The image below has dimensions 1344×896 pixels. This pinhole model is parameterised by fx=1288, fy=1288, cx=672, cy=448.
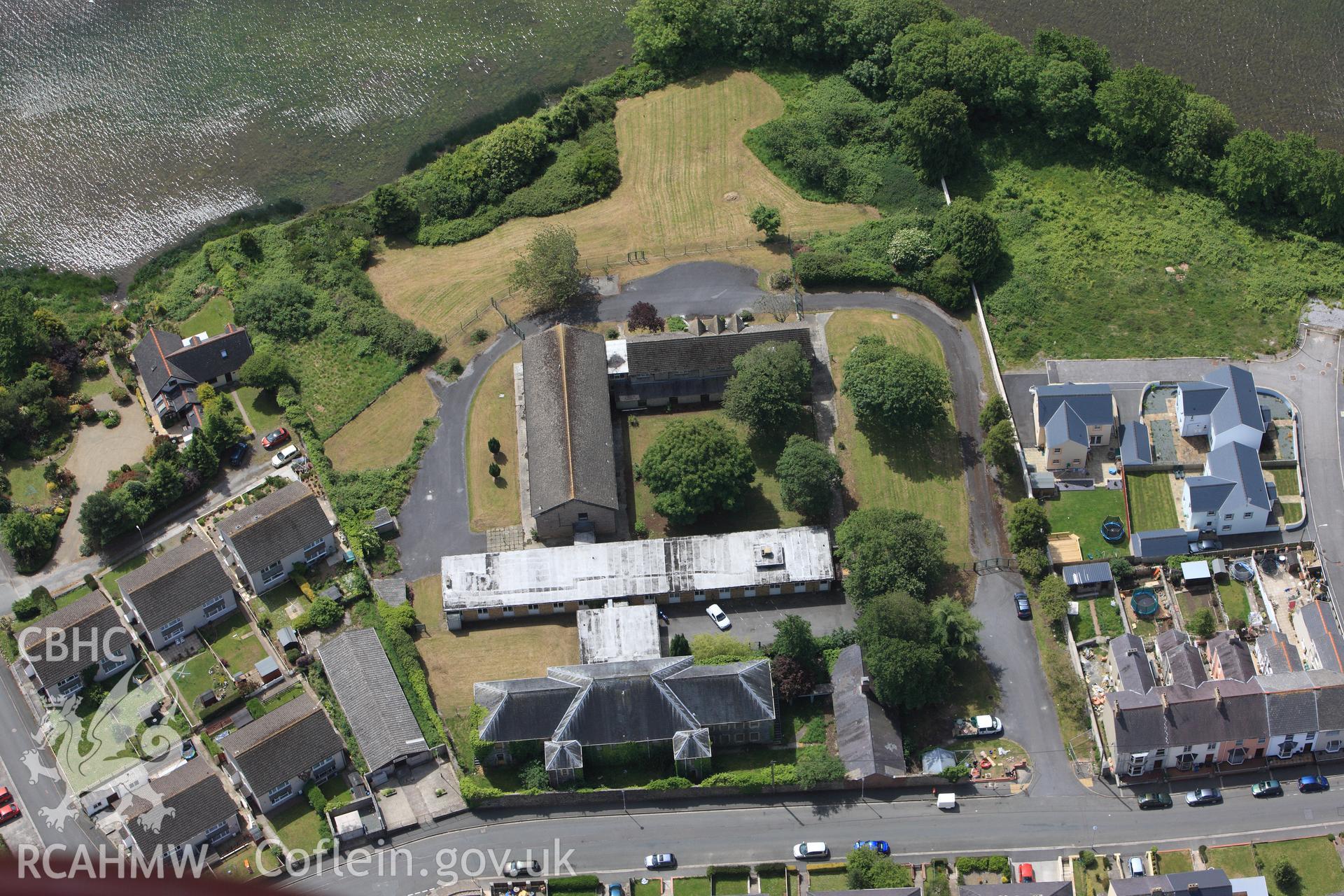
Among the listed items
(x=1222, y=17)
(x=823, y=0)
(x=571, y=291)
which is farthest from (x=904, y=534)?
(x=1222, y=17)

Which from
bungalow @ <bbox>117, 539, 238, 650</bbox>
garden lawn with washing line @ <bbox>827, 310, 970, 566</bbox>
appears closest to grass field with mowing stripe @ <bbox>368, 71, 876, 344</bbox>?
garden lawn with washing line @ <bbox>827, 310, 970, 566</bbox>

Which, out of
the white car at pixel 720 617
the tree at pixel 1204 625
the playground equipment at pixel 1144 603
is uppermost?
the white car at pixel 720 617

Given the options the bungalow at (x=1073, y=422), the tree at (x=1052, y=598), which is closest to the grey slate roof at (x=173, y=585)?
the tree at (x=1052, y=598)

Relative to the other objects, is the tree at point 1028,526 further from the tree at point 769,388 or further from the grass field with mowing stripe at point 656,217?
the grass field with mowing stripe at point 656,217

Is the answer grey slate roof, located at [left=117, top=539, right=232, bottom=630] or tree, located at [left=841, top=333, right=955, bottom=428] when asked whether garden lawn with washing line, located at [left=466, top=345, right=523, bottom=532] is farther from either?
tree, located at [left=841, top=333, right=955, bottom=428]

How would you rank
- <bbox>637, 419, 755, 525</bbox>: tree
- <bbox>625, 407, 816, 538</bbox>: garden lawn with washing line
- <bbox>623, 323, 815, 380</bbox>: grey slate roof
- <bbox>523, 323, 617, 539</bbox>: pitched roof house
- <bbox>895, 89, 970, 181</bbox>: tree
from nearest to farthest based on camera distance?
<bbox>637, 419, 755, 525</bbox>: tree < <bbox>523, 323, 617, 539</bbox>: pitched roof house < <bbox>625, 407, 816, 538</bbox>: garden lawn with washing line < <bbox>623, 323, 815, 380</bbox>: grey slate roof < <bbox>895, 89, 970, 181</bbox>: tree
